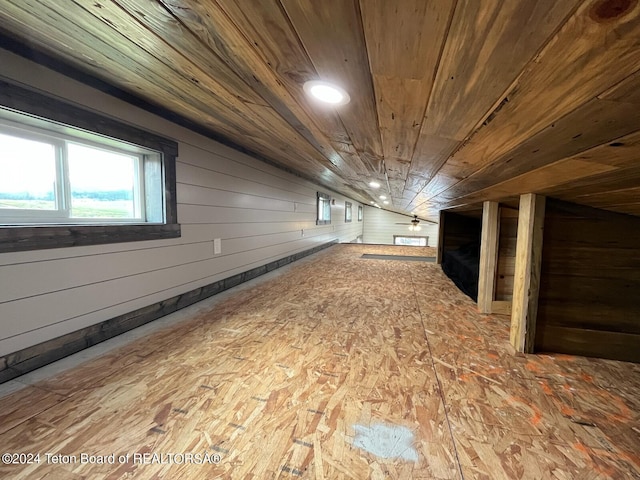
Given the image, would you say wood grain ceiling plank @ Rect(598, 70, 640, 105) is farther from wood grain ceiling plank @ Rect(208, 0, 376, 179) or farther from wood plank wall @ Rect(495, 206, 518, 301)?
wood plank wall @ Rect(495, 206, 518, 301)

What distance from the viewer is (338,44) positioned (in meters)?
0.80

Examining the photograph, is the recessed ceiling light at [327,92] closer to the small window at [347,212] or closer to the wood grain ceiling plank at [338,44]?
the wood grain ceiling plank at [338,44]

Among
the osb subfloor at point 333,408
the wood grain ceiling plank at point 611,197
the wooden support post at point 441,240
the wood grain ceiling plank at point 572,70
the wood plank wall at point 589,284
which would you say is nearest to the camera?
the wood grain ceiling plank at point 572,70

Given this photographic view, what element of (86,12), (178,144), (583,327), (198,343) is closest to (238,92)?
(86,12)

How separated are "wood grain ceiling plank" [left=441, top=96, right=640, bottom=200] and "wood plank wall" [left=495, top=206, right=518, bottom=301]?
1.39 meters

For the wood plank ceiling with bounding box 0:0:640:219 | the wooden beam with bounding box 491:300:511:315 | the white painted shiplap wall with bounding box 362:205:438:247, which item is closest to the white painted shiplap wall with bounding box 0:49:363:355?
the wood plank ceiling with bounding box 0:0:640:219

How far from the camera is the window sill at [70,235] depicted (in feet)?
4.37

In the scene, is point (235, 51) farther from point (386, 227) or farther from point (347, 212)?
point (386, 227)

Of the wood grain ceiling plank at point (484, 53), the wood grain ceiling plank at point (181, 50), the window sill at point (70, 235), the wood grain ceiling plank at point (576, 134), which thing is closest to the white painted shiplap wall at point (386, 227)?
the window sill at point (70, 235)

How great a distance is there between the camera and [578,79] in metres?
0.66

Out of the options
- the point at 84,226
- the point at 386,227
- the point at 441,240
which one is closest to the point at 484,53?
the point at 84,226

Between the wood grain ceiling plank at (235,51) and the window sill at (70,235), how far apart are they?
4.07 ft

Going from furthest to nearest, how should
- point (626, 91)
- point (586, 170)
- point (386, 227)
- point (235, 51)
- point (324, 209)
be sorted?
point (386, 227) < point (324, 209) < point (586, 170) < point (235, 51) < point (626, 91)

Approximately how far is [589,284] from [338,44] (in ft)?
7.17
